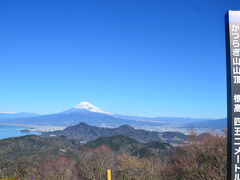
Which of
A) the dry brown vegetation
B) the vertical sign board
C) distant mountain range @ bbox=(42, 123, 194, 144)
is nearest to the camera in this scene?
the vertical sign board

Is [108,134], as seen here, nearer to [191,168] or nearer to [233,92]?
[191,168]

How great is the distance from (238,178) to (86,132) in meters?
168

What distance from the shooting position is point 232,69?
4.98m

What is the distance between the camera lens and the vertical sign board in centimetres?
484

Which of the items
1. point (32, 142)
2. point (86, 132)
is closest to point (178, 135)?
point (86, 132)

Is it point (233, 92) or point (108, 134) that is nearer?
point (233, 92)

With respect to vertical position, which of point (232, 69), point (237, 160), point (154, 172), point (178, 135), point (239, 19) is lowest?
point (178, 135)

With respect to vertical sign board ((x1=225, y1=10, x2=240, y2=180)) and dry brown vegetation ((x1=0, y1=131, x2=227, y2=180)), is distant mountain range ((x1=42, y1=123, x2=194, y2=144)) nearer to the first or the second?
dry brown vegetation ((x1=0, y1=131, x2=227, y2=180))

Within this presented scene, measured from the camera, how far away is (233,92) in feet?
16.1

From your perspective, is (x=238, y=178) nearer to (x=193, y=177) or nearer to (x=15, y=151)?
(x=193, y=177)

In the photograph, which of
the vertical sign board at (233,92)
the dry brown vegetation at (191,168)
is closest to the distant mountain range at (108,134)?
the dry brown vegetation at (191,168)

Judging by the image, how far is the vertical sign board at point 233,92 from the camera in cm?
484

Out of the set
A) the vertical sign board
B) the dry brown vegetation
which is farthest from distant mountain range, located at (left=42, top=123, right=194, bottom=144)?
the vertical sign board

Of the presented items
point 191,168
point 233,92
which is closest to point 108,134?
point 191,168
